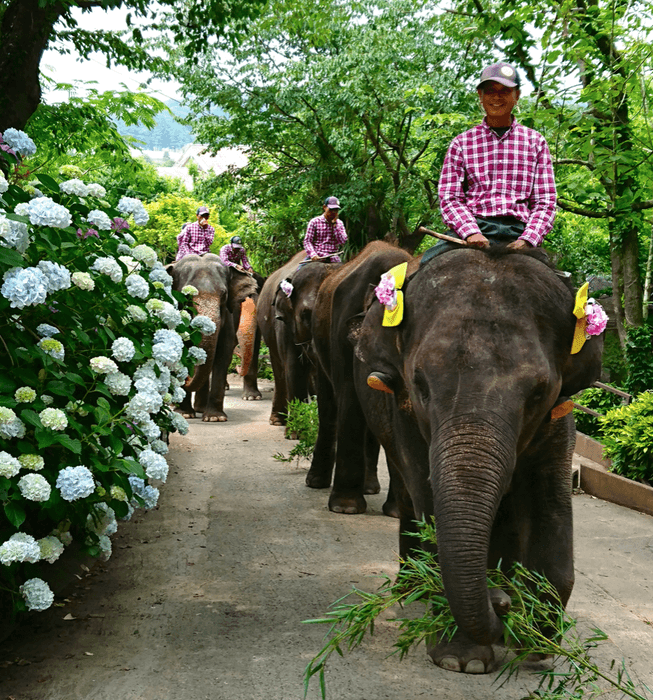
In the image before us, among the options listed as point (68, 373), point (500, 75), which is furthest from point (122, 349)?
point (500, 75)

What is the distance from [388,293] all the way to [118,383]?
4.59 ft

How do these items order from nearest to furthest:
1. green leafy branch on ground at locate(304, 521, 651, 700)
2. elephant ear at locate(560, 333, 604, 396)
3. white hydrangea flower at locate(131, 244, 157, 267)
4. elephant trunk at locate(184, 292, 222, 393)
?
green leafy branch on ground at locate(304, 521, 651, 700) → elephant ear at locate(560, 333, 604, 396) → white hydrangea flower at locate(131, 244, 157, 267) → elephant trunk at locate(184, 292, 222, 393)

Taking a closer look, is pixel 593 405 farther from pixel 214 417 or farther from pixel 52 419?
pixel 52 419

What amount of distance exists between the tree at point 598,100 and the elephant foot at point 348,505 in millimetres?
4871

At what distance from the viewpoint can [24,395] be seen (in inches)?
154

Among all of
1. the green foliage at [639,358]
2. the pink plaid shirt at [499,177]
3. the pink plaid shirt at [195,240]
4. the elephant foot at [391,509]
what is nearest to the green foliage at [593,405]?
the green foliage at [639,358]

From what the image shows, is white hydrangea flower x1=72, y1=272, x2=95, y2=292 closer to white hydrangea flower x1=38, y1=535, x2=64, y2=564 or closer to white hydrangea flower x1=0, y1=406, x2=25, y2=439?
white hydrangea flower x1=0, y1=406, x2=25, y2=439

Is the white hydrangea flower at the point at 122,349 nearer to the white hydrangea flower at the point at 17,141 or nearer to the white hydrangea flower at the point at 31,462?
the white hydrangea flower at the point at 31,462

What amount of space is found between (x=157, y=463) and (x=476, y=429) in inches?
66.4

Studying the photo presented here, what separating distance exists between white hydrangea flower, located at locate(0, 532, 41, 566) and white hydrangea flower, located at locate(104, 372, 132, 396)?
836 millimetres

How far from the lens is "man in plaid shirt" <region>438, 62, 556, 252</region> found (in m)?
4.92

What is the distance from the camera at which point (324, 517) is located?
7.58 metres

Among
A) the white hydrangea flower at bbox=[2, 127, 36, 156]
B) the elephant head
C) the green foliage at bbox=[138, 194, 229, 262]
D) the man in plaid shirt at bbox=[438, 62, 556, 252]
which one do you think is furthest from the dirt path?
the green foliage at bbox=[138, 194, 229, 262]

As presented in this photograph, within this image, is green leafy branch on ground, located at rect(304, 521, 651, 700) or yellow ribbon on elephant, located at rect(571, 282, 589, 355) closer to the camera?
green leafy branch on ground, located at rect(304, 521, 651, 700)
